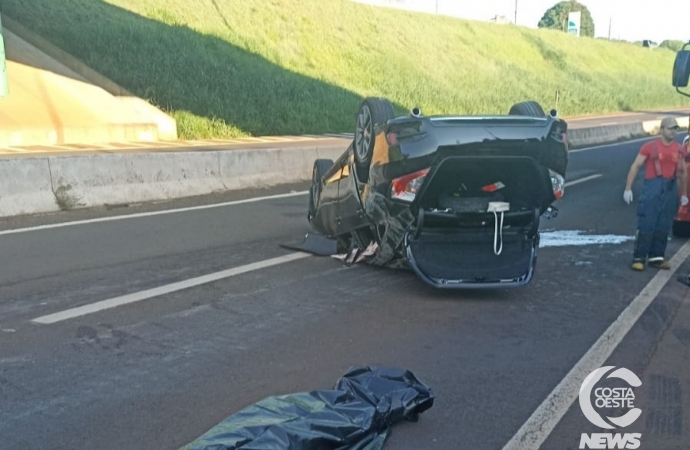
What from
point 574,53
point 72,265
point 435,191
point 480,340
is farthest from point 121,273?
point 574,53

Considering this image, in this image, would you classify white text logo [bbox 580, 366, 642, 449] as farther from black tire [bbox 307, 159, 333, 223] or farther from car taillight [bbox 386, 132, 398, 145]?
black tire [bbox 307, 159, 333, 223]

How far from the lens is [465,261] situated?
6.93 m

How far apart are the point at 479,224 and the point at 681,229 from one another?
449cm

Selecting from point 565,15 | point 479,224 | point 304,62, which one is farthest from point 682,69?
point 565,15

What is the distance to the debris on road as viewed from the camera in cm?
360

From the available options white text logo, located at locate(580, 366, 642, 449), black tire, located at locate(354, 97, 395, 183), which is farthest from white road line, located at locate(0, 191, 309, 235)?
white text logo, located at locate(580, 366, 642, 449)

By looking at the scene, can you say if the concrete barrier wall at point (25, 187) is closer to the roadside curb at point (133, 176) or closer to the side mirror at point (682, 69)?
the roadside curb at point (133, 176)

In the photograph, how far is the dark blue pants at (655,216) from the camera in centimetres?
802

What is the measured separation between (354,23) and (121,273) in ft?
129

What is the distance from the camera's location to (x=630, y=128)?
98.0 ft

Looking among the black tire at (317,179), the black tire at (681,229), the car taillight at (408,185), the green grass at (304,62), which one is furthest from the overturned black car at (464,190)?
the green grass at (304,62)

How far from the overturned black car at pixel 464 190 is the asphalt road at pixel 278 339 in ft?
1.13

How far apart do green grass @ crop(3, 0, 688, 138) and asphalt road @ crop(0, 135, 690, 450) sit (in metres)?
13.8

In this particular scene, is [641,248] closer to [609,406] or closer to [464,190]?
[464,190]
